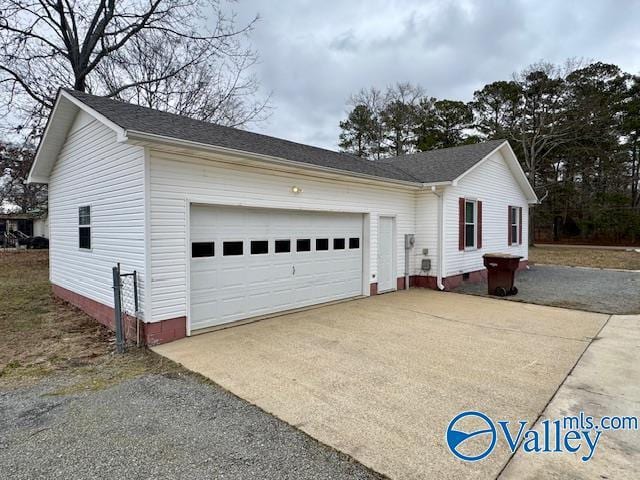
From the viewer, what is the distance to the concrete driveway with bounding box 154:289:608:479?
2832 millimetres

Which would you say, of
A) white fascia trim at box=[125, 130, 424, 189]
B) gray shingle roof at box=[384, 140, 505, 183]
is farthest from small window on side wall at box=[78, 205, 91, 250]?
gray shingle roof at box=[384, 140, 505, 183]

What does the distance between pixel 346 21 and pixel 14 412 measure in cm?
1333

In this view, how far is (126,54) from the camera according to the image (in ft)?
52.5

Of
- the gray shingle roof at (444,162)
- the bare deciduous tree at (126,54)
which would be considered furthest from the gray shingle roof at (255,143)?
the bare deciduous tree at (126,54)

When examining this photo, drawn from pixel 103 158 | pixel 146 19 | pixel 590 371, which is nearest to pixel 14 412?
pixel 103 158

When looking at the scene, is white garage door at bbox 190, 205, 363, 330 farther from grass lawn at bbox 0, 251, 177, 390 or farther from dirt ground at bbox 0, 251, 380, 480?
dirt ground at bbox 0, 251, 380, 480

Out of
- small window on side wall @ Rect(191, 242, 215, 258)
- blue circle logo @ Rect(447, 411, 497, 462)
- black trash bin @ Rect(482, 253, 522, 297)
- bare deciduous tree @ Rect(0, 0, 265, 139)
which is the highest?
bare deciduous tree @ Rect(0, 0, 265, 139)

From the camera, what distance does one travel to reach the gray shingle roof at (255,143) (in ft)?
18.8

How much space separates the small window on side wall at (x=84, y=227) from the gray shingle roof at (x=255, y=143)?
2.15 meters

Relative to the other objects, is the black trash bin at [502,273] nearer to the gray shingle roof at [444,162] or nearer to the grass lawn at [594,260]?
the gray shingle roof at [444,162]

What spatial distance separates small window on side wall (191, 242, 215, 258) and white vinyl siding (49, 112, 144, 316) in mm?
→ 819

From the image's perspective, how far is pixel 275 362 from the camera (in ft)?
14.8

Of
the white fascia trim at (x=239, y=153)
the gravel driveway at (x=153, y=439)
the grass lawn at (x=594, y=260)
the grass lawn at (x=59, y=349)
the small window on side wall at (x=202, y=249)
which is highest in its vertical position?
the white fascia trim at (x=239, y=153)

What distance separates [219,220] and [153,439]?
3786 millimetres
